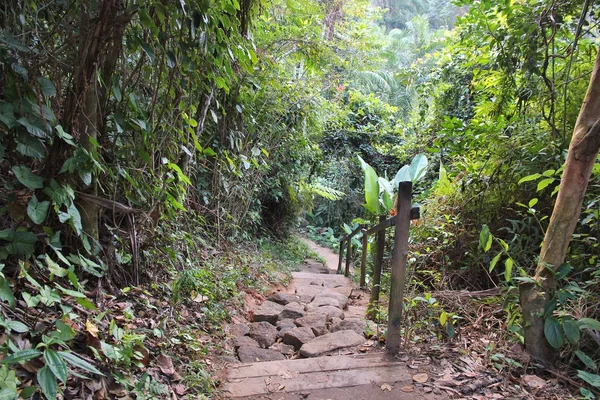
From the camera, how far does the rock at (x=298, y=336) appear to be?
2.77m

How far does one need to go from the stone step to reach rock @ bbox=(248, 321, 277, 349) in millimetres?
492

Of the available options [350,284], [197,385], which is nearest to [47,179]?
[197,385]

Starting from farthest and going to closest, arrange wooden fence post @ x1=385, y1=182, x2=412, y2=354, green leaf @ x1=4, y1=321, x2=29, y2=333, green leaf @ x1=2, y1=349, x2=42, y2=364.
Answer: wooden fence post @ x1=385, y1=182, x2=412, y2=354
green leaf @ x1=4, y1=321, x2=29, y2=333
green leaf @ x1=2, y1=349, x2=42, y2=364

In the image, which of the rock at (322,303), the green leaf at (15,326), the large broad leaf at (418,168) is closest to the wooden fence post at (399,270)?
the rock at (322,303)

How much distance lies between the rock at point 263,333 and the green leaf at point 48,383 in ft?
6.05

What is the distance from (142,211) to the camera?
230 centimetres

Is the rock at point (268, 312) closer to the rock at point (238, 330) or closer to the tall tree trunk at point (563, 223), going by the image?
the rock at point (238, 330)

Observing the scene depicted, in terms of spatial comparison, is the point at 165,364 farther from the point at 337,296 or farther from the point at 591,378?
the point at 337,296

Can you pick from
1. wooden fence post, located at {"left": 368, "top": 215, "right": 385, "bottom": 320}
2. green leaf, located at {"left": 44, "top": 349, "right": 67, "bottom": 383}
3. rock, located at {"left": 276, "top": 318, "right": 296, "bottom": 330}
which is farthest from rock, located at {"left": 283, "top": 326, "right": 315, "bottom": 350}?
green leaf, located at {"left": 44, "top": 349, "right": 67, "bottom": 383}

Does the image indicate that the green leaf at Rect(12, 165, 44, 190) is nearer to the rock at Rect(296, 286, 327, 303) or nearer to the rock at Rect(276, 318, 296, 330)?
the rock at Rect(276, 318, 296, 330)

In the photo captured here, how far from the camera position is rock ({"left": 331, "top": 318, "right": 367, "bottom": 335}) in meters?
2.93

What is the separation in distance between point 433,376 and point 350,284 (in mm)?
3539

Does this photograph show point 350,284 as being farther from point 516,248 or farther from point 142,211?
point 142,211

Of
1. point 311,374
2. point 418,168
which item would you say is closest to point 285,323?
→ point 311,374
